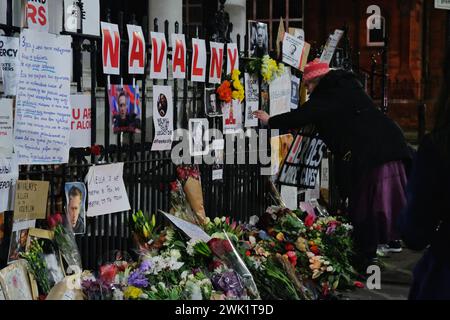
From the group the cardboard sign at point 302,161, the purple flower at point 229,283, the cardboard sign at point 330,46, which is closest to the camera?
the purple flower at point 229,283

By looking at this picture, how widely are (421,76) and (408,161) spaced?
1956 cm

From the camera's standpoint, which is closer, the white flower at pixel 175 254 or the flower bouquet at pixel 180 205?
the white flower at pixel 175 254

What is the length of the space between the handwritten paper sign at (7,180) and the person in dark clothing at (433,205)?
2679 mm

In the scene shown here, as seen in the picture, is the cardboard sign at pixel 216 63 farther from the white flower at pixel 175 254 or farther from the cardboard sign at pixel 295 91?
the white flower at pixel 175 254

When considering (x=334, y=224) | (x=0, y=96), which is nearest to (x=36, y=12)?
(x=0, y=96)

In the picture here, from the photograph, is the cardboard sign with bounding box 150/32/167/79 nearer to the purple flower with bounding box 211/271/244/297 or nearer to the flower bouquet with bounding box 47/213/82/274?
the flower bouquet with bounding box 47/213/82/274

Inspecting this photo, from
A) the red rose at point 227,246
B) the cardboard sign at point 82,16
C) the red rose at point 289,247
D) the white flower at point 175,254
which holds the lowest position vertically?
the red rose at point 289,247

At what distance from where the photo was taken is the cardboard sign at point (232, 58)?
7992 millimetres

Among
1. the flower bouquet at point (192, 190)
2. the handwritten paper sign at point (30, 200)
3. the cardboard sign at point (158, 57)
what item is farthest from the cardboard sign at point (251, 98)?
the handwritten paper sign at point (30, 200)

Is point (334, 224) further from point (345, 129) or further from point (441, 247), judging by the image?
point (441, 247)

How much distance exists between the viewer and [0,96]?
5.32m

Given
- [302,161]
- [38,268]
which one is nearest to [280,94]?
[302,161]

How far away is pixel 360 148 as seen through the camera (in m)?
7.22
